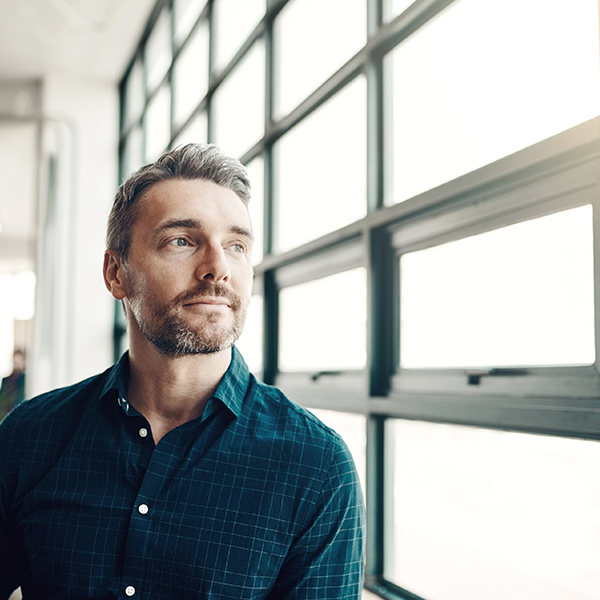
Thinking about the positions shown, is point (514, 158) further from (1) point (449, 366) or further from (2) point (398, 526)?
(2) point (398, 526)

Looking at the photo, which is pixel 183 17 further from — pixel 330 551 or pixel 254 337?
pixel 330 551

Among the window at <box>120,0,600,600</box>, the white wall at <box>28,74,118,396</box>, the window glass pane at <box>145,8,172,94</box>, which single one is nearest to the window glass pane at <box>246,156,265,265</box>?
the window at <box>120,0,600,600</box>

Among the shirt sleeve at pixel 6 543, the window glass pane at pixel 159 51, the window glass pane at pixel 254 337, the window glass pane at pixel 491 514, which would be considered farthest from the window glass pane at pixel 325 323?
the window glass pane at pixel 159 51

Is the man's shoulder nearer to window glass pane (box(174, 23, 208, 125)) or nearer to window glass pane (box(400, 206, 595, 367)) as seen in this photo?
window glass pane (box(400, 206, 595, 367))

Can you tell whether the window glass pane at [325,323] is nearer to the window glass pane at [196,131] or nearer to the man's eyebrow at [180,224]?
the man's eyebrow at [180,224]

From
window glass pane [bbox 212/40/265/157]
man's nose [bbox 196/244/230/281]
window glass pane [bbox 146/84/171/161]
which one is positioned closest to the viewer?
man's nose [bbox 196/244/230/281]

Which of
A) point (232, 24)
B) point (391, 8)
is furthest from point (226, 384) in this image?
point (232, 24)

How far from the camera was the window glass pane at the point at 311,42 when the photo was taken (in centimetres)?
207

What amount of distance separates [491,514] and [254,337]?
1.51m

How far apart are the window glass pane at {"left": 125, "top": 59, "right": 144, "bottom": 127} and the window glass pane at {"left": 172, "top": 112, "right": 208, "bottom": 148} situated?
130 centimetres

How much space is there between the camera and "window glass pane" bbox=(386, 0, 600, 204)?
3.91 feet

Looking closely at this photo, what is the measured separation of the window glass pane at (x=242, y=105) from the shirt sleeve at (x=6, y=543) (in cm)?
171

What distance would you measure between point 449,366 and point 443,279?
209mm

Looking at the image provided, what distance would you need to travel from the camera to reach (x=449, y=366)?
153cm
